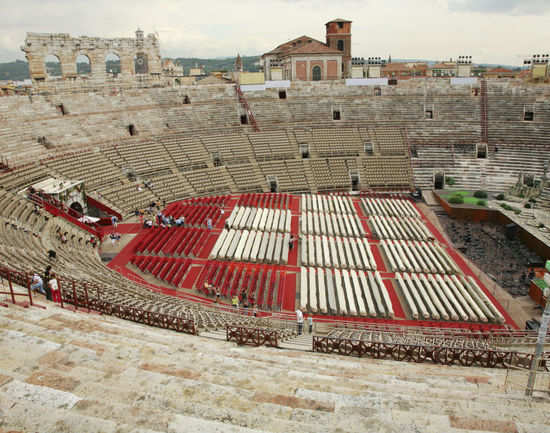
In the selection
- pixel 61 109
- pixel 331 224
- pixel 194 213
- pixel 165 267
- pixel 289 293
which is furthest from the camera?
pixel 61 109

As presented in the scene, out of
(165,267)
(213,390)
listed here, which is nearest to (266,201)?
(165,267)

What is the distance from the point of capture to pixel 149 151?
37219 millimetres

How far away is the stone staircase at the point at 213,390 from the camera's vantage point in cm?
622

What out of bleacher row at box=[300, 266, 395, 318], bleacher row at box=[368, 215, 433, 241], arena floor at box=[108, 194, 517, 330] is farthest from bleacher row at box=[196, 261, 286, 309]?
bleacher row at box=[368, 215, 433, 241]

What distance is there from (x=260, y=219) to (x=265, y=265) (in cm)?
623

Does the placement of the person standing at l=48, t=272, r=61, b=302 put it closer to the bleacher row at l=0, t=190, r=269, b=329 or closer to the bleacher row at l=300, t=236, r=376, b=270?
the bleacher row at l=0, t=190, r=269, b=329

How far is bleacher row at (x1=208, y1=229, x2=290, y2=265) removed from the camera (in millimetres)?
22375

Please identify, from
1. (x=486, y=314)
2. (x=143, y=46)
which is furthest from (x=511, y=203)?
(x=143, y=46)

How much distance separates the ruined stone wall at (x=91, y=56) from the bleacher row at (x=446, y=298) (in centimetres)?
3754

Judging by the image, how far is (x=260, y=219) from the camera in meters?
27.8

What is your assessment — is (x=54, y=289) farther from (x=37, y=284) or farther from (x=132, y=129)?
(x=132, y=129)

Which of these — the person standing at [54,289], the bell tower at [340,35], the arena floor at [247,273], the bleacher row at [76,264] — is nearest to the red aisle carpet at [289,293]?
the arena floor at [247,273]

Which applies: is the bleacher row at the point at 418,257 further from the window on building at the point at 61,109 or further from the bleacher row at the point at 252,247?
the window on building at the point at 61,109

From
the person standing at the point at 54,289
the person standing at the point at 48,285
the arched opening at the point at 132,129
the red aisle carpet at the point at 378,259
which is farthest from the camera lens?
the arched opening at the point at 132,129
